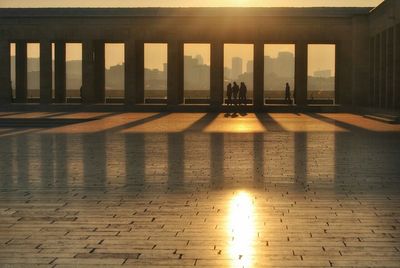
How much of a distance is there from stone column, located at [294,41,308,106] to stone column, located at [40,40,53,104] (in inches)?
569

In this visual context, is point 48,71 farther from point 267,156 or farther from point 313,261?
point 313,261

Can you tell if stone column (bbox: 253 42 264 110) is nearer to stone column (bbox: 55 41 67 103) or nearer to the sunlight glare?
stone column (bbox: 55 41 67 103)

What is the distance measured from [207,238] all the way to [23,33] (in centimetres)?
4019

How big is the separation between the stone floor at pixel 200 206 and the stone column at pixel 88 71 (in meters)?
26.6

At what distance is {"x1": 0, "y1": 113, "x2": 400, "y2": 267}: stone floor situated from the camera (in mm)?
6312

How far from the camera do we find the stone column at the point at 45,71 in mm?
44531

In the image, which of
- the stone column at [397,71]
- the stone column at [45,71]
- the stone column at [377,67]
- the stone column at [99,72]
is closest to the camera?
the stone column at [397,71]

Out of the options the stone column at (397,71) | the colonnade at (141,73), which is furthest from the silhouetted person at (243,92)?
the stone column at (397,71)

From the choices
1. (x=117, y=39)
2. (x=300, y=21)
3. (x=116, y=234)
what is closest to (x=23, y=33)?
(x=117, y=39)

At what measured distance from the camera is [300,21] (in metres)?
43.4

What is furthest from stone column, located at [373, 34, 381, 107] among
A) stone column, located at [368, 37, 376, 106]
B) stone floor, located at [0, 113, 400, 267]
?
stone floor, located at [0, 113, 400, 267]

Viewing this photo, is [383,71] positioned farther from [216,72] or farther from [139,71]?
[139,71]

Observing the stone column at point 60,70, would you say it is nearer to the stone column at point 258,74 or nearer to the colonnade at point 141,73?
the colonnade at point 141,73

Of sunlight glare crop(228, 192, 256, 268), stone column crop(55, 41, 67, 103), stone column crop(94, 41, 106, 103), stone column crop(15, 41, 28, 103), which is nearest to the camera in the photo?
sunlight glare crop(228, 192, 256, 268)
